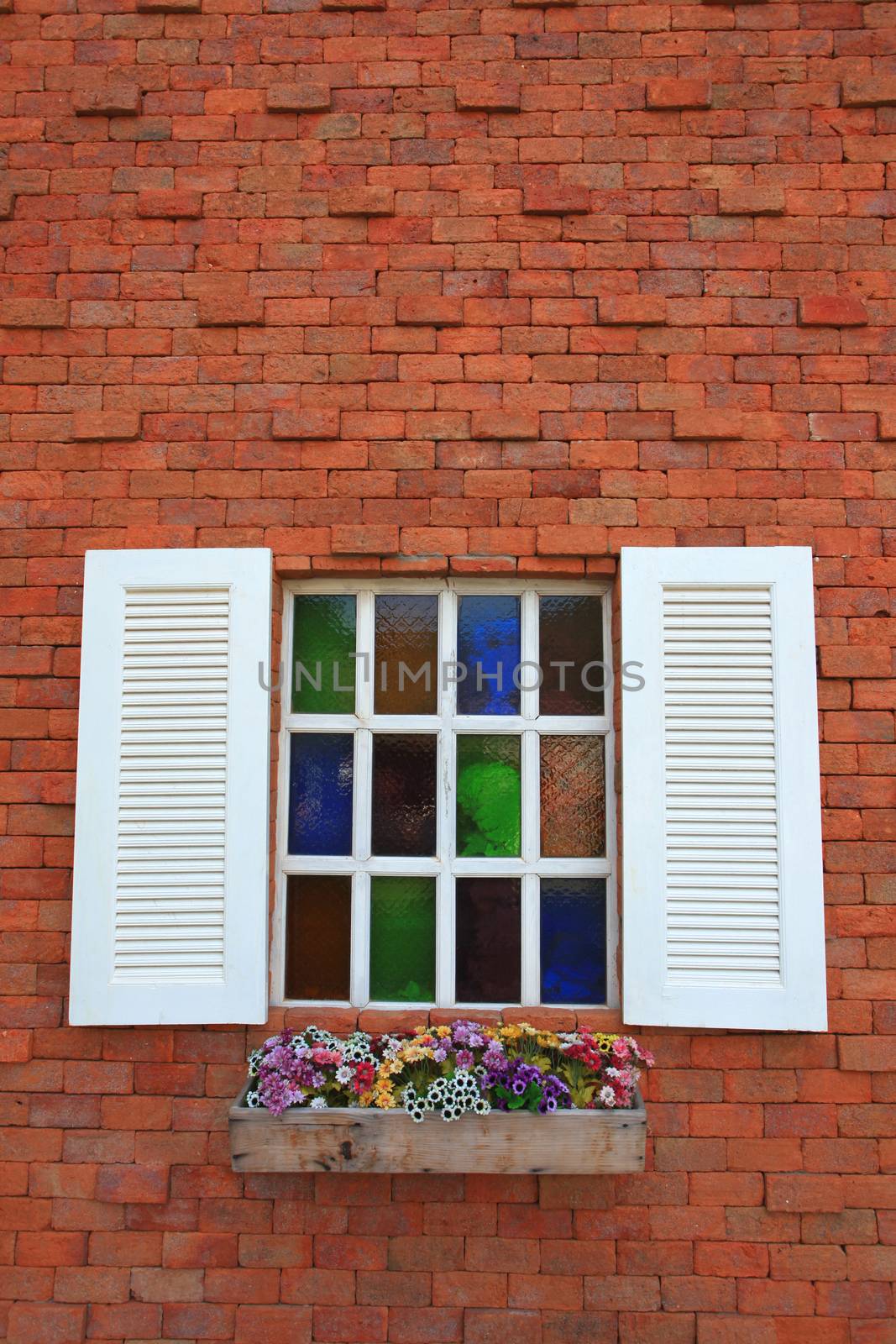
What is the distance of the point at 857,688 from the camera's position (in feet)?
9.17

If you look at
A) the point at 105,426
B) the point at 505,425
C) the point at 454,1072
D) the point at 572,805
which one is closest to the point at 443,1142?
the point at 454,1072

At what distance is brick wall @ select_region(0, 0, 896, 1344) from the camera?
2705 millimetres

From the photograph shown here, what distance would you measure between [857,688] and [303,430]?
1969 millimetres

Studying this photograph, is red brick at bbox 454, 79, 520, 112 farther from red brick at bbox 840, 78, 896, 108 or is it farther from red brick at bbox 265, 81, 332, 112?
red brick at bbox 840, 78, 896, 108

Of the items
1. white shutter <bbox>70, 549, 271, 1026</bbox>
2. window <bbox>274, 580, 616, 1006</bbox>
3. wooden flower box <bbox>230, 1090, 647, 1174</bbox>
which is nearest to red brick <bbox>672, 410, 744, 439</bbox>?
window <bbox>274, 580, 616, 1006</bbox>

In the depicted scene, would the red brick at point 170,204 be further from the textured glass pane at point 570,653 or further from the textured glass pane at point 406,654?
the textured glass pane at point 570,653

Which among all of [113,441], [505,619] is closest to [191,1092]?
[505,619]

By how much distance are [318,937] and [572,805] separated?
0.95 m

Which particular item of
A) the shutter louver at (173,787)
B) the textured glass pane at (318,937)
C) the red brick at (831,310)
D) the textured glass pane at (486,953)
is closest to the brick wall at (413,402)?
the red brick at (831,310)

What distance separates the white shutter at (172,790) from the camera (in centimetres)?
272

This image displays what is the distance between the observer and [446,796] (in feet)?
9.50

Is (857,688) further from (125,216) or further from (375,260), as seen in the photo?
(125,216)

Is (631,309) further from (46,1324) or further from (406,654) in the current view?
(46,1324)

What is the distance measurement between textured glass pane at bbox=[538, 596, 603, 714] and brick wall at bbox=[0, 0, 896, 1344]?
183mm
